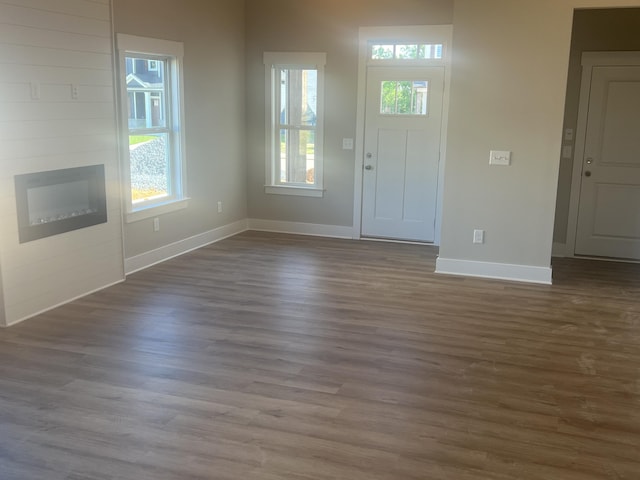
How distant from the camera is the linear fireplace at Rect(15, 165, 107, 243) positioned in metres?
4.39

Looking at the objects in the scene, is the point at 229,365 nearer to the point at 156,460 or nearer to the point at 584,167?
the point at 156,460

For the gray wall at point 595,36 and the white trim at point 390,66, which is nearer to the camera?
the gray wall at point 595,36

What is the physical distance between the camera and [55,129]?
15.0 feet

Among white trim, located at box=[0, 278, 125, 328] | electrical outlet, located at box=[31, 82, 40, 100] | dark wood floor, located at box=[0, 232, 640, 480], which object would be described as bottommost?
dark wood floor, located at box=[0, 232, 640, 480]

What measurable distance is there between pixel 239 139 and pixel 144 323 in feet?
11.7

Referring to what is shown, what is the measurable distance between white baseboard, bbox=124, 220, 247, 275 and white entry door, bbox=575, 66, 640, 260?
3.91 meters

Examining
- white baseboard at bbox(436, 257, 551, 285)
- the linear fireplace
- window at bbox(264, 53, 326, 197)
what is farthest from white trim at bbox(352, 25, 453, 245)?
the linear fireplace

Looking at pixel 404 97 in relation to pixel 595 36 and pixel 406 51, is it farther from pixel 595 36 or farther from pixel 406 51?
pixel 595 36

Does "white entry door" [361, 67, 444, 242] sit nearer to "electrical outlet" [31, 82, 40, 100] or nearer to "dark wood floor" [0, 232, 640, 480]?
"dark wood floor" [0, 232, 640, 480]

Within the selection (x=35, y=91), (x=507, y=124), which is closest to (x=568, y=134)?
(x=507, y=124)

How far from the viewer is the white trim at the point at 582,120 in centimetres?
615

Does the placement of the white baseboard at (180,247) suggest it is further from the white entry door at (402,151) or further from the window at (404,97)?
the window at (404,97)

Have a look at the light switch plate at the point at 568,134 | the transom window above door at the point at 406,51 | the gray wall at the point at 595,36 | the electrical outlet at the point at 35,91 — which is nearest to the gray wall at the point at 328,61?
the transom window above door at the point at 406,51

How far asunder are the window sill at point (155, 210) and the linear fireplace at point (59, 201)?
43 centimetres
